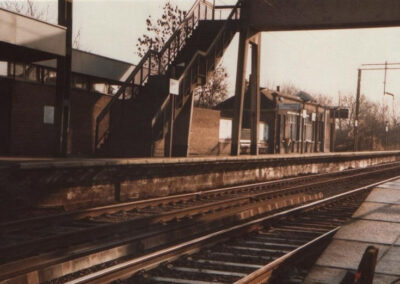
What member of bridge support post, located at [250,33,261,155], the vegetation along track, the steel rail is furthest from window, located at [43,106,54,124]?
bridge support post, located at [250,33,261,155]

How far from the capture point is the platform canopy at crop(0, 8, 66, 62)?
13.1m

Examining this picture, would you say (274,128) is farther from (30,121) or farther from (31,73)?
(30,121)

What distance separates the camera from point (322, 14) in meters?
20.1

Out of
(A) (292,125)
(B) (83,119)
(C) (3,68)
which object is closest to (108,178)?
(C) (3,68)

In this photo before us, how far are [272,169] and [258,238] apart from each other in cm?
1402

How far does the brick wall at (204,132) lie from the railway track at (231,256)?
1508 cm

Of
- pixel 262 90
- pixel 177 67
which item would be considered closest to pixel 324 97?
pixel 262 90

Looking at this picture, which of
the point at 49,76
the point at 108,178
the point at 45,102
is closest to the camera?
the point at 108,178

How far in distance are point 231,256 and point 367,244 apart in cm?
174

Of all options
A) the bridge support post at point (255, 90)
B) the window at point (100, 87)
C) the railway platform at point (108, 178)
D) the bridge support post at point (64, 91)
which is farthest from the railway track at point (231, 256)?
the window at point (100, 87)

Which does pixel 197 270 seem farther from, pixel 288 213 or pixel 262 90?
pixel 262 90

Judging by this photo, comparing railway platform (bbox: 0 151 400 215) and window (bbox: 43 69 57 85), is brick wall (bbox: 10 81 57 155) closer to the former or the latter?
window (bbox: 43 69 57 85)

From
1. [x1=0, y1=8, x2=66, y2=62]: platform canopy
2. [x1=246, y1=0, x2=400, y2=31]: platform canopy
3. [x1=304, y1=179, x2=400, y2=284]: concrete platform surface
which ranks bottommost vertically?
[x1=304, y1=179, x2=400, y2=284]: concrete platform surface

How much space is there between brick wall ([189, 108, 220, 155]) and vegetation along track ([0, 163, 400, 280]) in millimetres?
10977
